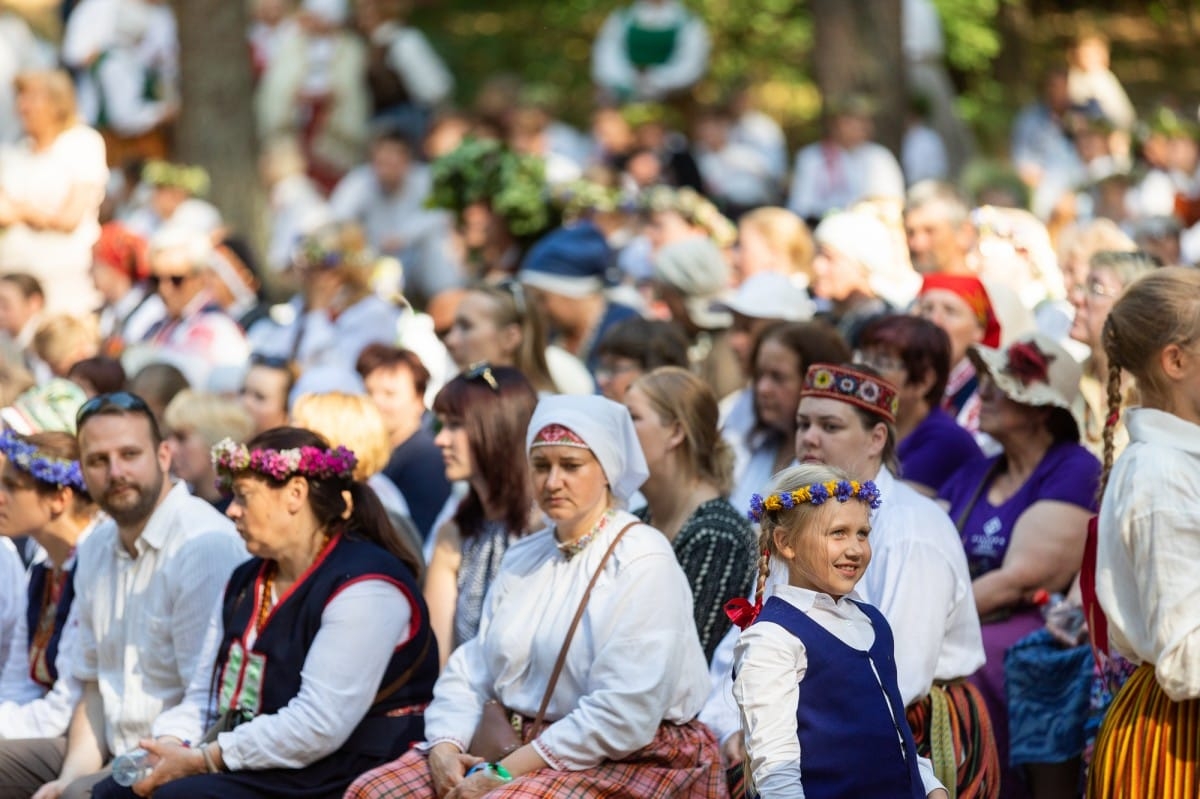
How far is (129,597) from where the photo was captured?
21.0ft

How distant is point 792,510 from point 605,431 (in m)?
1.10

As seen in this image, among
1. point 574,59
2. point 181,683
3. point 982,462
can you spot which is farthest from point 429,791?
point 574,59

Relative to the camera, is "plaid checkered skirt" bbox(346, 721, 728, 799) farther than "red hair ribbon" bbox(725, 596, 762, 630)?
Yes

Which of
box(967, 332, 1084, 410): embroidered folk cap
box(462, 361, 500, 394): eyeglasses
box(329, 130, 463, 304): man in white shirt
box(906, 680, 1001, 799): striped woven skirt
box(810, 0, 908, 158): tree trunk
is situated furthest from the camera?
box(810, 0, 908, 158): tree trunk

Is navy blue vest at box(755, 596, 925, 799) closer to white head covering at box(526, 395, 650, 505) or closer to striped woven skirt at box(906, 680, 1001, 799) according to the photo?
striped woven skirt at box(906, 680, 1001, 799)

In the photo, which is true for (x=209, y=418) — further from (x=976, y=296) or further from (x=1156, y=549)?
(x=1156, y=549)

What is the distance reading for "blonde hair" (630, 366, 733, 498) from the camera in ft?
20.4

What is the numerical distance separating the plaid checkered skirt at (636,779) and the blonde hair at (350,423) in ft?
5.89

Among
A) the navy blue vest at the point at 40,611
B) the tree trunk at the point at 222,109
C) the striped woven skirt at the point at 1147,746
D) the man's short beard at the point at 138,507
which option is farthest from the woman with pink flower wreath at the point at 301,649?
the tree trunk at the point at 222,109

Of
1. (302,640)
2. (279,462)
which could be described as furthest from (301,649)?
(279,462)

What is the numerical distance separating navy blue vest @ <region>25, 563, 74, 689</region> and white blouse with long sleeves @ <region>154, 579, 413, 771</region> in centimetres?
139

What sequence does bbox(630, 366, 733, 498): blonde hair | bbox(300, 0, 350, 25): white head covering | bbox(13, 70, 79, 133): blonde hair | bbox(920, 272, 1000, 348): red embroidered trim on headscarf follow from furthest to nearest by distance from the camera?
bbox(300, 0, 350, 25): white head covering
bbox(13, 70, 79, 133): blonde hair
bbox(920, 272, 1000, 348): red embroidered trim on headscarf
bbox(630, 366, 733, 498): blonde hair

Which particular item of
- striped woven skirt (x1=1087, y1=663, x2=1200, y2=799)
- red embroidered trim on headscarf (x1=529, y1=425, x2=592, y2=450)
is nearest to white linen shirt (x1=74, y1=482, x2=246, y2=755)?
red embroidered trim on headscarf (x1=529, y1=425, x2=592, y2=450)

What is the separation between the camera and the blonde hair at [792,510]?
4.56m
